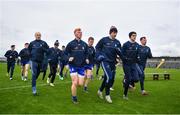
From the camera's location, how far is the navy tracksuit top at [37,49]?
1331 centimetres

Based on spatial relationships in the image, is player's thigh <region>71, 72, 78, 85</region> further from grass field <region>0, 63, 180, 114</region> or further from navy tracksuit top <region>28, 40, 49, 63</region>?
navy tracksuit top <region>28, 40, 49, 63</region>

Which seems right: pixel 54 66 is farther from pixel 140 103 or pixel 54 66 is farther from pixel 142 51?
pixel 140 103

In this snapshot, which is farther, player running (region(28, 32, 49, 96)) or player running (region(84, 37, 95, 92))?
player running (region(84, 37, 95, 92))

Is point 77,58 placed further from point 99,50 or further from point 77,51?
point 99,50

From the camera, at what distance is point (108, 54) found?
12.0 m

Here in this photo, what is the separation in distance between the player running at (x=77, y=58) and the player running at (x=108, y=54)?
2.18 ft

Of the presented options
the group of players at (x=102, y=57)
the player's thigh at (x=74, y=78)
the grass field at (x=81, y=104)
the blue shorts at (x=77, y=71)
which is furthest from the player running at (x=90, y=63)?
the player's thigh at (x=74, y=78)

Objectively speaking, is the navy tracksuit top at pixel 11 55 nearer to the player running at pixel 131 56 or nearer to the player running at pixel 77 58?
the player running at pixel 131 56

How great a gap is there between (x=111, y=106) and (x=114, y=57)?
6.94 feet

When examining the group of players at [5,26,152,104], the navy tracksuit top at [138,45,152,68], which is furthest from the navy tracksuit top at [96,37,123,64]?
the navy tracksuit top at [138,45,152,68]

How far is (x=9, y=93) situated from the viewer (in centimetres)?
1359

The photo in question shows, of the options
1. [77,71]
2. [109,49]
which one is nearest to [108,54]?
[109,49]

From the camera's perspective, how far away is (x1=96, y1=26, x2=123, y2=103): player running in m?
11.9

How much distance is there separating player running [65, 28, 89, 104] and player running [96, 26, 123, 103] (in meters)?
0.66
